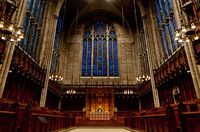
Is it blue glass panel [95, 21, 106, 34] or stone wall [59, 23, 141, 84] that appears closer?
stone wall [59, 23, 141, 84]

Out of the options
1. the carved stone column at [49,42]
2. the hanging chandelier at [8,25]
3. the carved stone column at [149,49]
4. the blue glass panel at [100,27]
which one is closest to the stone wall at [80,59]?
the blue glass panel at [100,27]

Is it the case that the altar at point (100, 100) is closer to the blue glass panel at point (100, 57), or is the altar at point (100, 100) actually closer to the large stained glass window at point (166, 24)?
the blue glass panel at point (100, 57)

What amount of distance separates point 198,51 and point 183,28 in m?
1.81

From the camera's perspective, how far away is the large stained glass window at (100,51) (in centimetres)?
2142

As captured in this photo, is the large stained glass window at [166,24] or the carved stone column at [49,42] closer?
the large stained glass window at [166,24]

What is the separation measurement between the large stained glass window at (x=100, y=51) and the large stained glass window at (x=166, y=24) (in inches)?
335

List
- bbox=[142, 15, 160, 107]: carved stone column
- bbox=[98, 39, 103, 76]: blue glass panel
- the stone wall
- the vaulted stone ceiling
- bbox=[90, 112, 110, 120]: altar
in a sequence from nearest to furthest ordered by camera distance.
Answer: bbox=[142, 15, 160, 107]: carved stone column
bbox=[90, 112, 110, 120]: altar
the stone wall
the vaulted stone ceiling
bbox=[98, 39, 103, 76]: blue glass panel

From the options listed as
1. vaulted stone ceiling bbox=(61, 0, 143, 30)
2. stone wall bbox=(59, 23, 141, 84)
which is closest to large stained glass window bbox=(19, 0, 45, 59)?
vaulted stone ceiling bbox=(61, 0, 143, 30)

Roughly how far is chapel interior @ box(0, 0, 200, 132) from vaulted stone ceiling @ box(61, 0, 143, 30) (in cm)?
15

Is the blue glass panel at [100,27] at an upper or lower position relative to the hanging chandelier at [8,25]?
upper

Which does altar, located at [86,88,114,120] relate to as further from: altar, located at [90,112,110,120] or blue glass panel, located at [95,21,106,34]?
blue glass panel, located at [95,21,106,34]

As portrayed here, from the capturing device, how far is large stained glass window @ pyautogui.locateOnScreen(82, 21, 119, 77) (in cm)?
2142

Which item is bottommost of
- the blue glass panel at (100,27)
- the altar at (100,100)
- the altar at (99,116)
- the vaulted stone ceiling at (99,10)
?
the altar at (99,116)

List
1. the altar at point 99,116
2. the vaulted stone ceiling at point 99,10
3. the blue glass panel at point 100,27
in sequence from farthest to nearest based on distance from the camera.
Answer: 1. the blue glass panel at point 100,27
2. the vaulted stone ceiling at point 99,10
3. the altar at point 99,116
